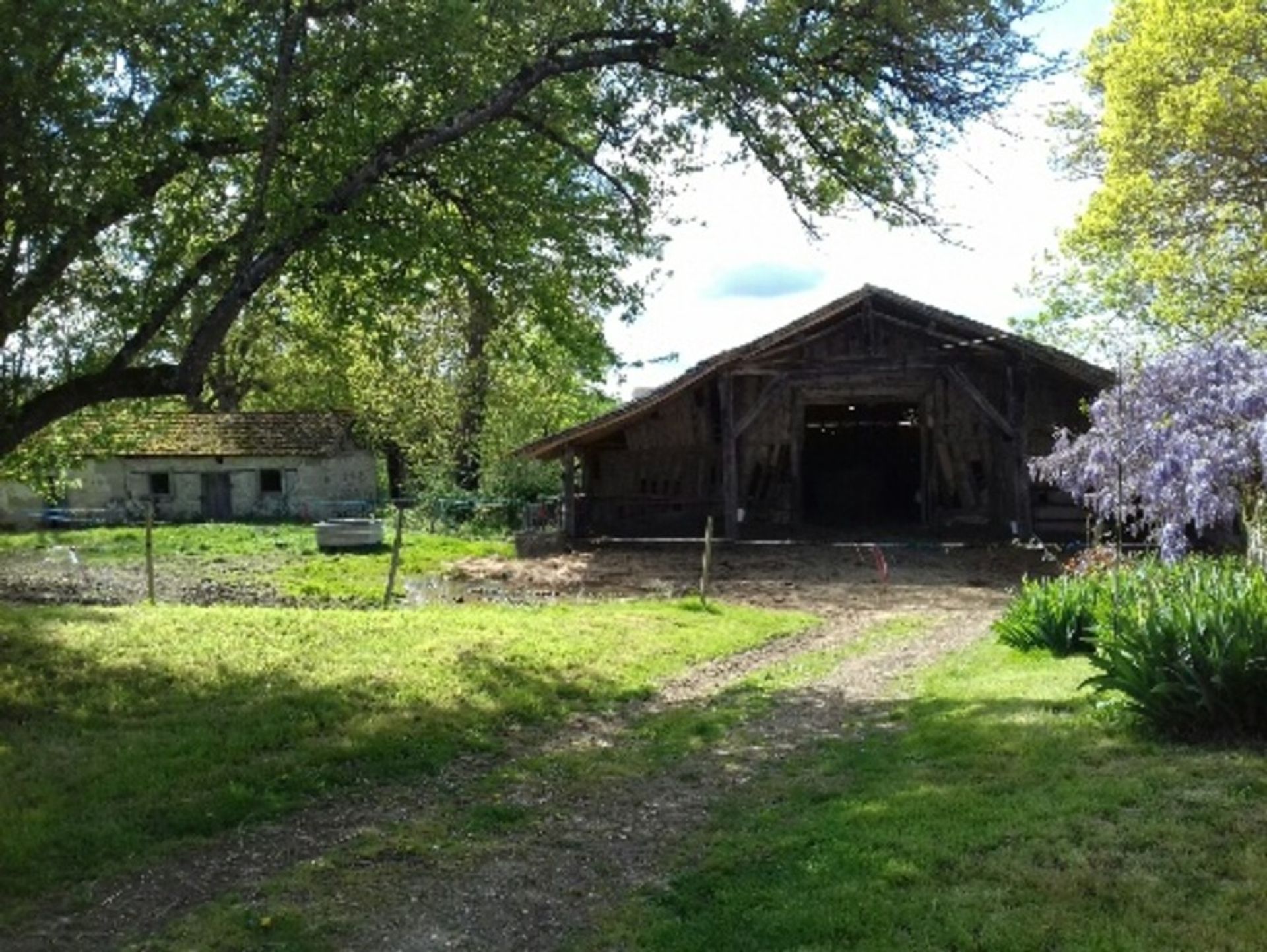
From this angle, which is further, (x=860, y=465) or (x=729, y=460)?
(x=860, y=465)

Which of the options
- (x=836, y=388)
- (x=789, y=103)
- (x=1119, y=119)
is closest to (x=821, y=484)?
(x=836, y=388)

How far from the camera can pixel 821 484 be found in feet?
127

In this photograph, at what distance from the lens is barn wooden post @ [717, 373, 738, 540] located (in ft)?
95.7

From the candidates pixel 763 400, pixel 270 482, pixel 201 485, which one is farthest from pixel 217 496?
pixel 763 400

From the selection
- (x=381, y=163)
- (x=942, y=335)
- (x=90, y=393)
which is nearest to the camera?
(x=90, y=393)

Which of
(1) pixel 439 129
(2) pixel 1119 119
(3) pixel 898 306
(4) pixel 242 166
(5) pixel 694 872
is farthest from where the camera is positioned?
(3) pixel 898 306

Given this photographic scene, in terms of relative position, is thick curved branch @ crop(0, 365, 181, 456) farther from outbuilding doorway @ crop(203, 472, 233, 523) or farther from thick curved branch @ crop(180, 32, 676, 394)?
outbuilding doorway @ crop(203, 472, 233, 523)

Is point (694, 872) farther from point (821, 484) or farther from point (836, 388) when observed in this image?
point (821, 484)

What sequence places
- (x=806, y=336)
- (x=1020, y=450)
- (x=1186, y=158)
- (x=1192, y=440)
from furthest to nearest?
1. (x=806, y=336)
2. (x=1020, y=450)
3. (x=1186, y=158)
4. (x=1192, y=440)

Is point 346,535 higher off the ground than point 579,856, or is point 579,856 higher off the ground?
point 346,535

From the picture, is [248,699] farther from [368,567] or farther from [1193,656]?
[368,567]

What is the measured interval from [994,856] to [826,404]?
968 inches

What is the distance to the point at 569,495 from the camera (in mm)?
31734

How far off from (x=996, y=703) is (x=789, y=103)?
6475 millimetres
